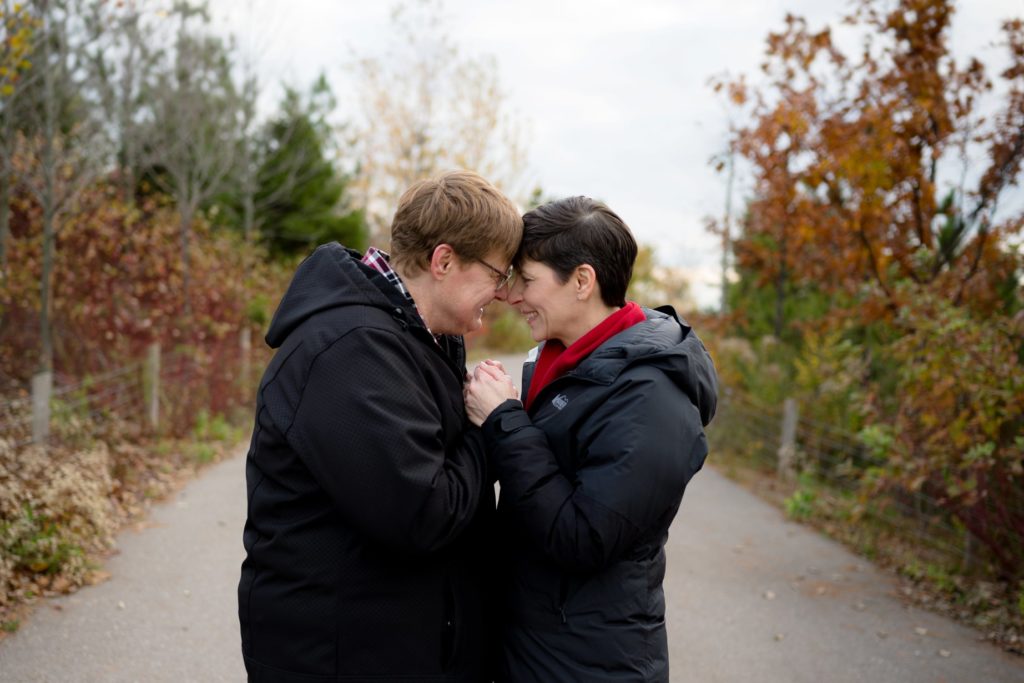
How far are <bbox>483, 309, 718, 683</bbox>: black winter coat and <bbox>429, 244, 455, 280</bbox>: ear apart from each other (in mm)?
386

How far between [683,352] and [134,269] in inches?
393

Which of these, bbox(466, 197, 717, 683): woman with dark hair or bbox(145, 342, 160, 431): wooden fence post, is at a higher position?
bbox(466, 197, 717, 683): woman with dark hair

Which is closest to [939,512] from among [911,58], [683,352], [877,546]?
[877,546]

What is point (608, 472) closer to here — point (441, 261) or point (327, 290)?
point (441, 261)

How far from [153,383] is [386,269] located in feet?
28.8

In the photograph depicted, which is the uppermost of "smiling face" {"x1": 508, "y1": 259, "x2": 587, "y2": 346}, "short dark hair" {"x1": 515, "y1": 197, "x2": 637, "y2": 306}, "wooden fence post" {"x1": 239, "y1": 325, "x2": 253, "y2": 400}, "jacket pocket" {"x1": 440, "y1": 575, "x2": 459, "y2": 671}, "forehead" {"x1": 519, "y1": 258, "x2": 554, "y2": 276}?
"short dark hair" {"x1": 515, "y1": 197, "x2": 637, "y2": 306}

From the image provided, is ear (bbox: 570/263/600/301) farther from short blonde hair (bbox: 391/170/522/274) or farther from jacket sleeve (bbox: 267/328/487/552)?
jacket sleeve (bbox: 267/328/487/552)

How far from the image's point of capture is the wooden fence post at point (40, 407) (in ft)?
23.1

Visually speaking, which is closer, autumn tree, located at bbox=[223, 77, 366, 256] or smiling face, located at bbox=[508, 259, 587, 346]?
smiling face, located at bbox=[508, 259, 587, 346]

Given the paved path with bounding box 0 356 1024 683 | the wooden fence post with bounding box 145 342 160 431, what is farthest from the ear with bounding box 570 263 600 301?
the wooden fence post with bounding box 145 342 160 431

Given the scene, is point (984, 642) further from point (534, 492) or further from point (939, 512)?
point (534, 492)

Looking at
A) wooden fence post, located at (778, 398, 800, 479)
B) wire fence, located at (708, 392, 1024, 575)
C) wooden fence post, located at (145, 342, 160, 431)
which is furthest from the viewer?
wooden fence post, located at (145, 342, 160, 431)

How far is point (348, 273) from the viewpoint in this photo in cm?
213

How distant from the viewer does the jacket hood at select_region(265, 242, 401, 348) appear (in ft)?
6.81
